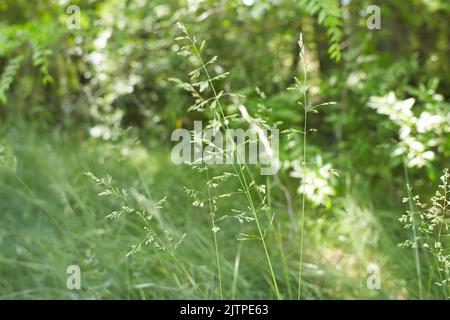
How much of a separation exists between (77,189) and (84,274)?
62 centimetres

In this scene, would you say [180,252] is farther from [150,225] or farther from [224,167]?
[224,167]

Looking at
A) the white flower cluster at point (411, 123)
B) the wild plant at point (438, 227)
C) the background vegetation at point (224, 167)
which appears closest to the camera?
the wild plant at point (438, 227)

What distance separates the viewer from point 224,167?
2.79 meters

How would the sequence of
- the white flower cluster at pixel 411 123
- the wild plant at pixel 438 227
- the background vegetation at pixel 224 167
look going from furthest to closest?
1. the background vegetation at pixel 224 167
2. the white flower cluster at pixel 411 123
3. the wild plant at pixel 438 227

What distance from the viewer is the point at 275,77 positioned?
3.74 meters

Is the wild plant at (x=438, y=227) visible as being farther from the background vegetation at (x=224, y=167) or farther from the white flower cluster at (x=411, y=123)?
the white flower cluster at (x=411, y=123)

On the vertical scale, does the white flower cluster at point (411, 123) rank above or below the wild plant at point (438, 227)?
above

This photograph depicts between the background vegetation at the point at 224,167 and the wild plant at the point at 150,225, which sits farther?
the background vegetation at the point at 224,167

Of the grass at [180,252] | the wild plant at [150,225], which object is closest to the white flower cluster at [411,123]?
the grass at [180,252]

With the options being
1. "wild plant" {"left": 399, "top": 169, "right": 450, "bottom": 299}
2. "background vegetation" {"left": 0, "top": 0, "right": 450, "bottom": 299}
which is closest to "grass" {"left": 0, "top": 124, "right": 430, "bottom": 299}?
"background vegetation" {"left": 0, "top": 0, "right": 450, "bottom": 299}

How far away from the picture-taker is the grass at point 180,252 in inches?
81.9

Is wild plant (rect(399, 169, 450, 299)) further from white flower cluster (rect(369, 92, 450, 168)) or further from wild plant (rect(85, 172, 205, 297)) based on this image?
wild plant (rect(85, 172, 205, 297))
